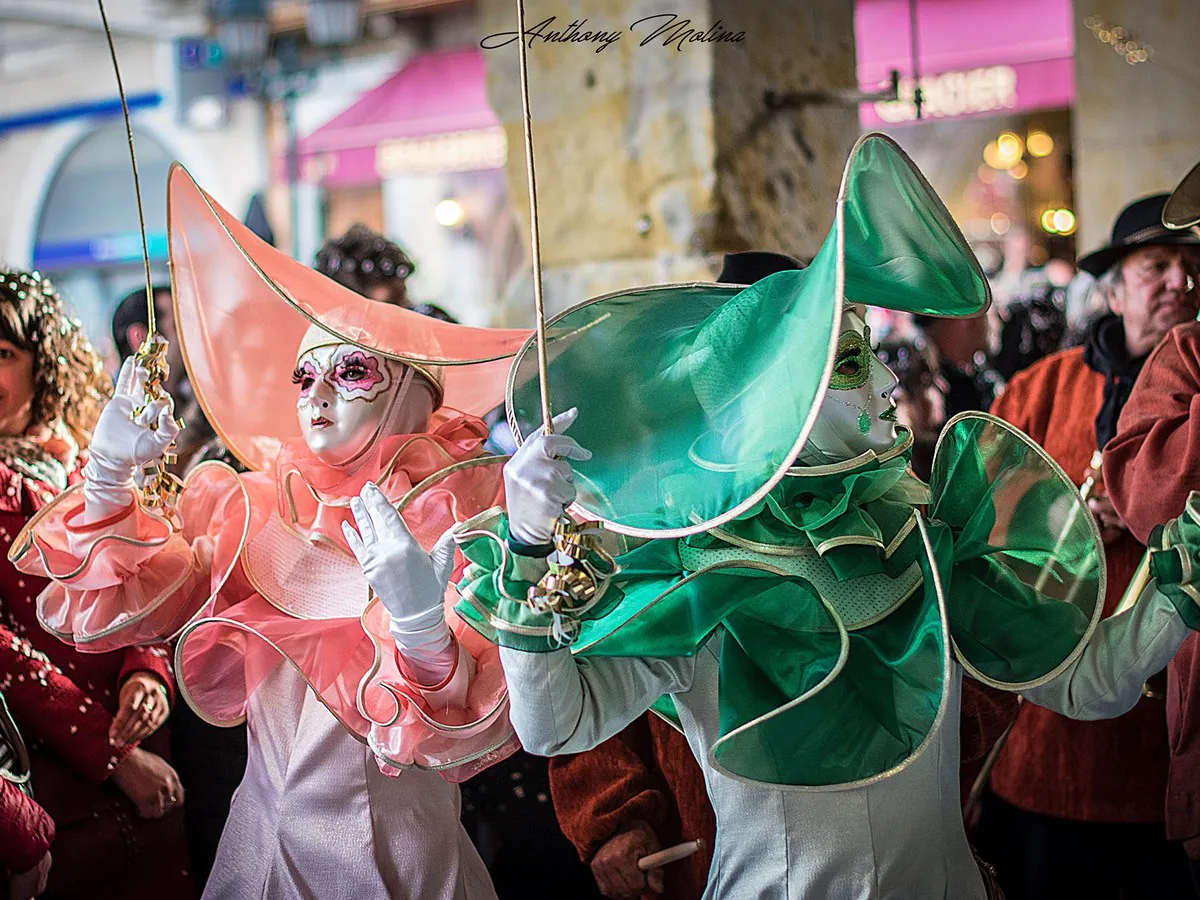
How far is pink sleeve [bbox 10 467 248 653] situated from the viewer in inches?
78.0

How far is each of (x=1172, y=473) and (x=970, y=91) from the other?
5.71 metres

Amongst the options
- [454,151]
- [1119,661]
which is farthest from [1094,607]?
[454,151]

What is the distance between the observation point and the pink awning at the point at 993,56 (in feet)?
23.0

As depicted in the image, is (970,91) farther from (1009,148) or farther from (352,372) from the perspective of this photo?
(352,372)

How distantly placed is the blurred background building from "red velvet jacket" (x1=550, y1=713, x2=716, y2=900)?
4.22 ft

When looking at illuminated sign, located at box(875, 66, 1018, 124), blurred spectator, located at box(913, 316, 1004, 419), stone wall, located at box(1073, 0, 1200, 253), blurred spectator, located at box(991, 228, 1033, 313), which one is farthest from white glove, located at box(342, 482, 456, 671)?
illuminated sign, located at box(875, 66, 1018, 124)

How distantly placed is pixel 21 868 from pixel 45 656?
411mm

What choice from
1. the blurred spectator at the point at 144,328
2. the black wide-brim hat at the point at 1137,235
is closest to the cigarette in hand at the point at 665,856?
the black wide-brim hat at the point at 1137,235

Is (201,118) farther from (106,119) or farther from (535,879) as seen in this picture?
(535,879)

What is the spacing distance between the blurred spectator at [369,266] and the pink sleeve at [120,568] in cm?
125

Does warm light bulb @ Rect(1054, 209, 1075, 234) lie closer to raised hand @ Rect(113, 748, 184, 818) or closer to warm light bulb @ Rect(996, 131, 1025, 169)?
warm light bulb @ Rect(996, 131, 1025, 169)

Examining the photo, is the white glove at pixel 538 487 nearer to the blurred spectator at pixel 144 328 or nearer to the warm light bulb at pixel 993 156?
the blurred spectator at pixel 144 328

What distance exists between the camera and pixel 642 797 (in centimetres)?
203

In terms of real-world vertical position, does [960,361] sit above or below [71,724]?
above
